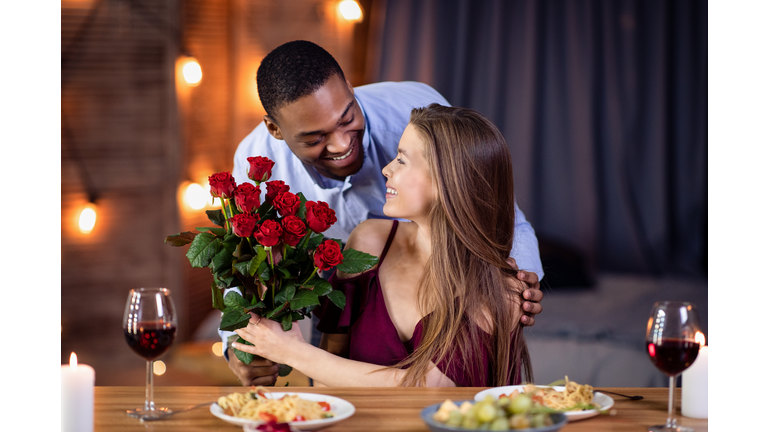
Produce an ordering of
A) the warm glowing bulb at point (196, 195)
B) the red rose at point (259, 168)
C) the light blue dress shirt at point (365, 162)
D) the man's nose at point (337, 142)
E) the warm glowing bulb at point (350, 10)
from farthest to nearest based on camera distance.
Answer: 1. the warm glowing bulb at point (350, 10)
2. the warm glowing bulb at point (196, 195)
3. the light blue dress shirt at point (365, 162)
4. the man's nose at point (337, 142)
5. the red rose at point (259, 168)

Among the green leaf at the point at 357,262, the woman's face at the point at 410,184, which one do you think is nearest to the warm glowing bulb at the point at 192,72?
the woman's face at the point at 410,184

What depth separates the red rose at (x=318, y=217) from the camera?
119cm

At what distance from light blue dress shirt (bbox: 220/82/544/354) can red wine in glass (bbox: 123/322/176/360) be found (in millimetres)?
1085

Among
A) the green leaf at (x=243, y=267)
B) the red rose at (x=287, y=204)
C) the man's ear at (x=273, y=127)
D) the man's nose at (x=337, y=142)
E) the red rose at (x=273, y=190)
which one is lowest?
the green leaf at (x=243, y=267)

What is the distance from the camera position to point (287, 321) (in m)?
1.28

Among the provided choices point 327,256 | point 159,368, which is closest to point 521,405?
point 327,256

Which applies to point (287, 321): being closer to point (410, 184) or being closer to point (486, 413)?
point (410, 184)

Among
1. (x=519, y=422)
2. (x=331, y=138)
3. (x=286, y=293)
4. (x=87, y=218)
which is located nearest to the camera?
(x=519, y=422)

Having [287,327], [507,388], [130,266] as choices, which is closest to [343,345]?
[287,327]

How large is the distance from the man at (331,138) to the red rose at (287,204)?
15.3 inches

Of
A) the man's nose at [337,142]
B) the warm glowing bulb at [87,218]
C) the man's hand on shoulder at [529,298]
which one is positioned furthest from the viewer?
the warm glowing bulb at [87,218]

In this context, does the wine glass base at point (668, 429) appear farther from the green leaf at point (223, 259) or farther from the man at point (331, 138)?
the green leaf at point (223, 259)

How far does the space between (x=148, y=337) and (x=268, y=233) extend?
26 cm
